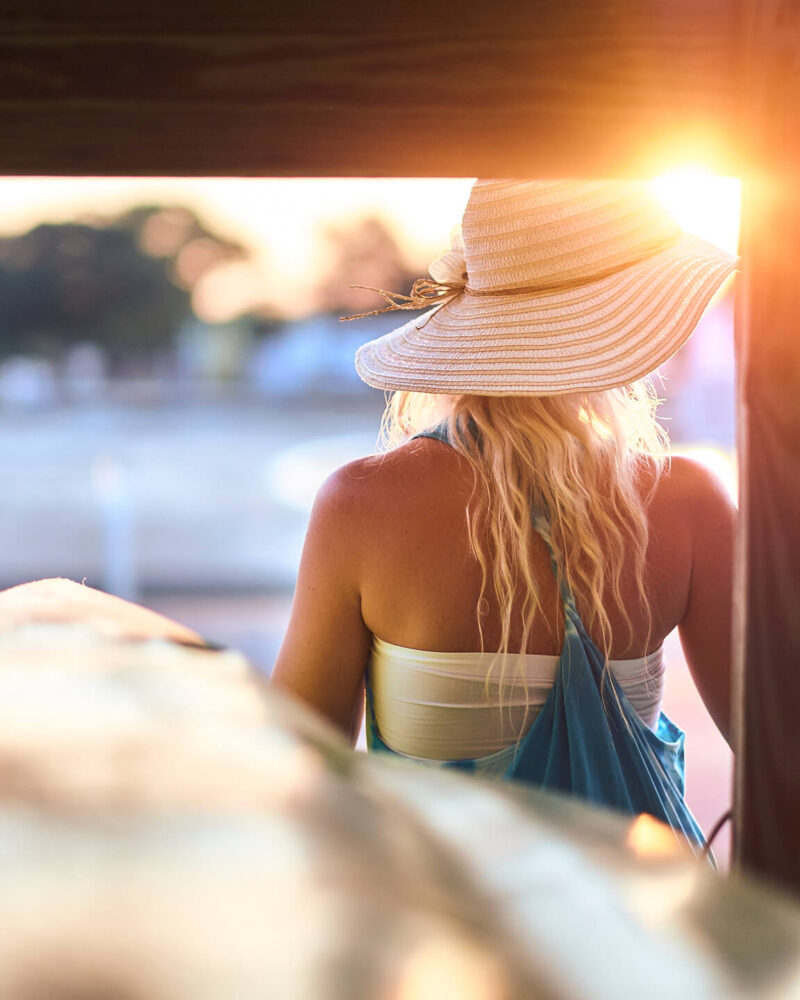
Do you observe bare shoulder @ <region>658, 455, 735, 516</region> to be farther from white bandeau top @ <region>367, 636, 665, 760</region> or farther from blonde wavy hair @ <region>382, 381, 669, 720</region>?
white bandeau top @ <region>367, 636, 665, 760</region>

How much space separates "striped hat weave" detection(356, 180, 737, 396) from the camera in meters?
1.18

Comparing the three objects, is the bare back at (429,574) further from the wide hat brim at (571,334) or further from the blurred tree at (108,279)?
the blurred tree at (108,279)

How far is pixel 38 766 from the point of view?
1.00ft

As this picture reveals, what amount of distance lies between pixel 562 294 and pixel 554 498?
0.98 feet

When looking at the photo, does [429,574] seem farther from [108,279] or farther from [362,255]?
[362,255]

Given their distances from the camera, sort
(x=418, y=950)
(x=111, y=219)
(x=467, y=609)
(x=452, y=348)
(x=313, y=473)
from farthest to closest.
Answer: (x=111, y=219), (x=313, y=473), (x=452, y=348), (x=467, y=609), (x=418, y=950)

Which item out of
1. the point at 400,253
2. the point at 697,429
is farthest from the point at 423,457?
the point at 400,253

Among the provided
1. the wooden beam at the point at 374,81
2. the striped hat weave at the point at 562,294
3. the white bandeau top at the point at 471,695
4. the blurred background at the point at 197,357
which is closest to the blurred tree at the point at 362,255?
the blurred background at the point at 197,357

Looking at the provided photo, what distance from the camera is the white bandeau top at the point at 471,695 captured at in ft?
3.93

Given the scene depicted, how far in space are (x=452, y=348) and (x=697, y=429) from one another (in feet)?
58.9

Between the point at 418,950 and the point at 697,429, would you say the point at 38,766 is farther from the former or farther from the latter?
the point at 697,429

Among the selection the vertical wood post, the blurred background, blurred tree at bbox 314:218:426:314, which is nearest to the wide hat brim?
the vertical wood post

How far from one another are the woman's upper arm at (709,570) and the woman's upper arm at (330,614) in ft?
1.51

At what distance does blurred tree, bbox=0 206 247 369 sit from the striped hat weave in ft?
91.3
